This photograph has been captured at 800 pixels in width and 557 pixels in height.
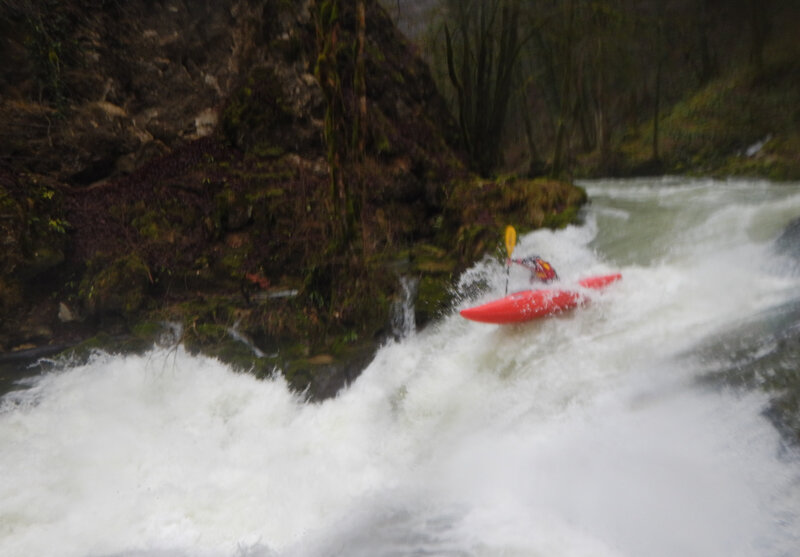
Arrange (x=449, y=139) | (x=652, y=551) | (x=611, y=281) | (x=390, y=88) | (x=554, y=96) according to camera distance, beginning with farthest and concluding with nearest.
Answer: (x=554, y=96)
(x=449, y=139)
(x=390, y=88)
(x=611, y=281)
(x=652, y=551)

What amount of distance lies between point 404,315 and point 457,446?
67.6 inches

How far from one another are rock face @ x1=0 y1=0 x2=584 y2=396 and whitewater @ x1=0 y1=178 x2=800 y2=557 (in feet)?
1.89

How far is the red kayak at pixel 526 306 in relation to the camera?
4078 millimetres

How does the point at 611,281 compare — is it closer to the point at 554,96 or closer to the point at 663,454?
the point at 663,454

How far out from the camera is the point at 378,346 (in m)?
4.59

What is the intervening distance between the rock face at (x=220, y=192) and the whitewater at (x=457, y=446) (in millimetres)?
576

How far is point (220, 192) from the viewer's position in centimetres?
622

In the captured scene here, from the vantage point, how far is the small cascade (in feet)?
15.5

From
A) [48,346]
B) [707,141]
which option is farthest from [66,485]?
[707,141]

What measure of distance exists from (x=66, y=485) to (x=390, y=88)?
24.5 ft

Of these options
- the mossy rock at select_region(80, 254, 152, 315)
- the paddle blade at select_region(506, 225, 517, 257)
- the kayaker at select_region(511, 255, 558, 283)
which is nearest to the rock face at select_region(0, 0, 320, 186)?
the mossy rock at select_region(80, 254, 152, 315)

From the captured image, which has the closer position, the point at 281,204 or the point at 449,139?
the point at 281,204

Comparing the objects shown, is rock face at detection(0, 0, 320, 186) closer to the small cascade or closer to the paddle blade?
the small cascade

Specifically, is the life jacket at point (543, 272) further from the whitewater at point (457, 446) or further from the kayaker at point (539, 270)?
the whitewater at point (457, 446)
